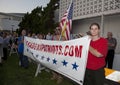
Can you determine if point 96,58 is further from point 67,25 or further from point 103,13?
point 103,13

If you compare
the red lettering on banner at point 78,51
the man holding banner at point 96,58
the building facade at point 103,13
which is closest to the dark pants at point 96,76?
the man holding banner at point 96,58

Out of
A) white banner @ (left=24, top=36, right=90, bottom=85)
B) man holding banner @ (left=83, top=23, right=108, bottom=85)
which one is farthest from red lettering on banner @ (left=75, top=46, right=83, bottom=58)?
man holding banner @ (left=83, top=23, right=108, bottom=85)

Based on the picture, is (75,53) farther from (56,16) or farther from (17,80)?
(56,16)

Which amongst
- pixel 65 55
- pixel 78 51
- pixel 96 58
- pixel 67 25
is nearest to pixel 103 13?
pixel 67 25

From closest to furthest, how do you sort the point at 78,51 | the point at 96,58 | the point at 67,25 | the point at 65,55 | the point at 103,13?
the point at 96,58 → the point at 78,51 → the point at 65,55 → the point at 67,25 → the point at 103,13

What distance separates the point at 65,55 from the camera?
6.98 m

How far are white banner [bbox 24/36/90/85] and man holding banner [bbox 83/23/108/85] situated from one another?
1.13 ft

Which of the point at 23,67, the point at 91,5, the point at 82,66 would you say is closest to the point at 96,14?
the point at 91,5

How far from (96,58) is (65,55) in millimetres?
2027

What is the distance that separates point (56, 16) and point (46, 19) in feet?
10.4

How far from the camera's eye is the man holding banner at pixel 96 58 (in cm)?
495

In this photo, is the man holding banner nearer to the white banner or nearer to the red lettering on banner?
the white banner

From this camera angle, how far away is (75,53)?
6.21 meters

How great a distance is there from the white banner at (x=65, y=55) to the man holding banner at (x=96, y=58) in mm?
346
